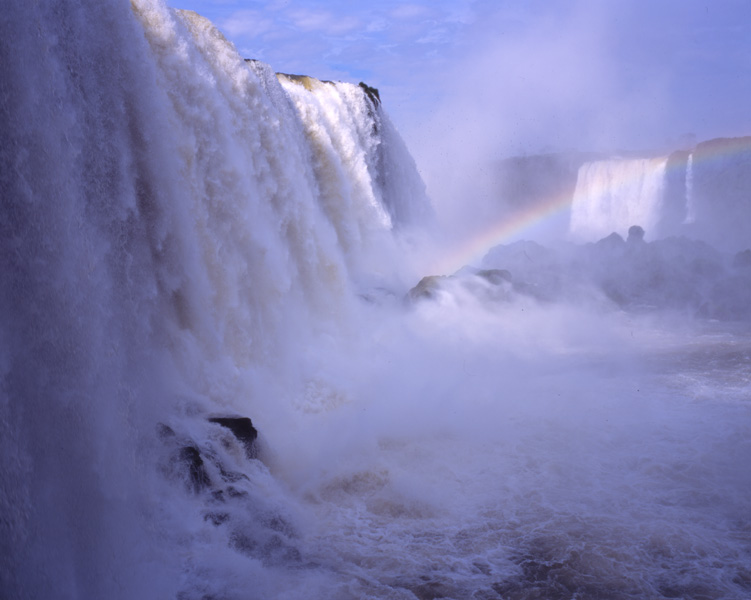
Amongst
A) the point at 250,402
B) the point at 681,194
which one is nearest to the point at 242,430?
the point at 250,402

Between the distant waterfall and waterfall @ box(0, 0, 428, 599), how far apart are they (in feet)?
65.8

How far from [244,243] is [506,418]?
4.26 meters

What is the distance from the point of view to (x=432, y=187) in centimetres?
2884

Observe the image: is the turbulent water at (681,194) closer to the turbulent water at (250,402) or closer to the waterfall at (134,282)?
the turbulent water at (250,402)

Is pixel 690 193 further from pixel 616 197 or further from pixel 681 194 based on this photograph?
pixel 616 197

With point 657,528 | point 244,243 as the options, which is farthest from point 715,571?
point 244,243

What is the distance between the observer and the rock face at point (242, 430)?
5.66 meters

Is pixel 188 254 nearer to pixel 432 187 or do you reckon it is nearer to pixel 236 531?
pixel 236 531

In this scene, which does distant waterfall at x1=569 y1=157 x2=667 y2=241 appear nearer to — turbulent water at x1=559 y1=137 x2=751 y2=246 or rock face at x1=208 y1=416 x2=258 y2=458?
turbulent water at x1=559 y1=137 x2=751 y2=246

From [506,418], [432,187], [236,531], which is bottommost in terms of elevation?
[236,531]

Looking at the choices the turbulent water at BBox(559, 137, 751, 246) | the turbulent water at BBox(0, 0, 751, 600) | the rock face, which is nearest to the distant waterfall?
the turbulent water at BBox(559, 137, 751, 246)

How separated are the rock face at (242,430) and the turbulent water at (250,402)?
0.05m

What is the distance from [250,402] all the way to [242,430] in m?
1.38

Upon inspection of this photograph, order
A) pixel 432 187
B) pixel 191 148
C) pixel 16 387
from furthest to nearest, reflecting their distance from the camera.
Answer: pixel 432 187, pixel 191 148, pixel 16 387
